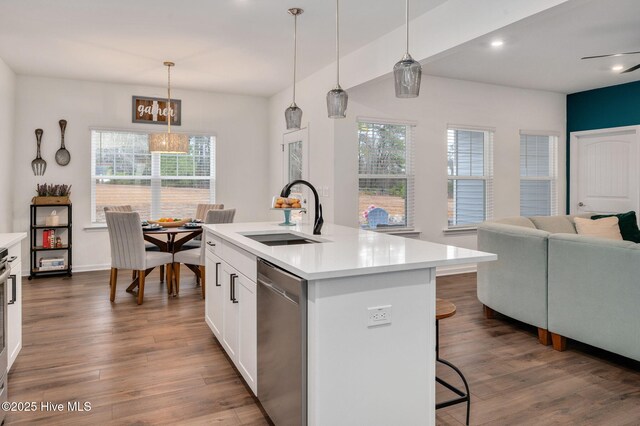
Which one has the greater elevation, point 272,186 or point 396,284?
point 272,186

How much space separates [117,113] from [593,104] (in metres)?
6.89

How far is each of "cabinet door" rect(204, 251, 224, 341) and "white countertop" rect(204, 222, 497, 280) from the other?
17.5 inches

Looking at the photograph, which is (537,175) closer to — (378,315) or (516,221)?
(516,221)

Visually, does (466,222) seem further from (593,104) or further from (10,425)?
(10,425)

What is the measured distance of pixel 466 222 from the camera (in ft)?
20.0

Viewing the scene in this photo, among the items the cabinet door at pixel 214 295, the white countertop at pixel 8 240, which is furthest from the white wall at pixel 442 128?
the white countertop at pixel 8 240

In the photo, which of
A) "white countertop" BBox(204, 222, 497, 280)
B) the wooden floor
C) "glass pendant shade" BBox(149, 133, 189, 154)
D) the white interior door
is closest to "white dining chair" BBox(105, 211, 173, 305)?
the wooden floor

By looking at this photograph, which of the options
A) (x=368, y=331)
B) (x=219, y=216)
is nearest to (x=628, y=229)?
(x=368, y=331)

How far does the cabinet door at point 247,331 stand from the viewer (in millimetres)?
2332

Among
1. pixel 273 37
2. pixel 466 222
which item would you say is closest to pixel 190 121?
pixel 273 37

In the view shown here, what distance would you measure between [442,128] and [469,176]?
79 centimetres

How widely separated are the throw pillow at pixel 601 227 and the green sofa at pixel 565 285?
3.87ft

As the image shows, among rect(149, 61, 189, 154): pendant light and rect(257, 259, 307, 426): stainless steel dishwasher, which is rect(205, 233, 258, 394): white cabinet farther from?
rect(149, 61, 189, 154): pendant light

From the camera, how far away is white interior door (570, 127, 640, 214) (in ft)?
19.9
